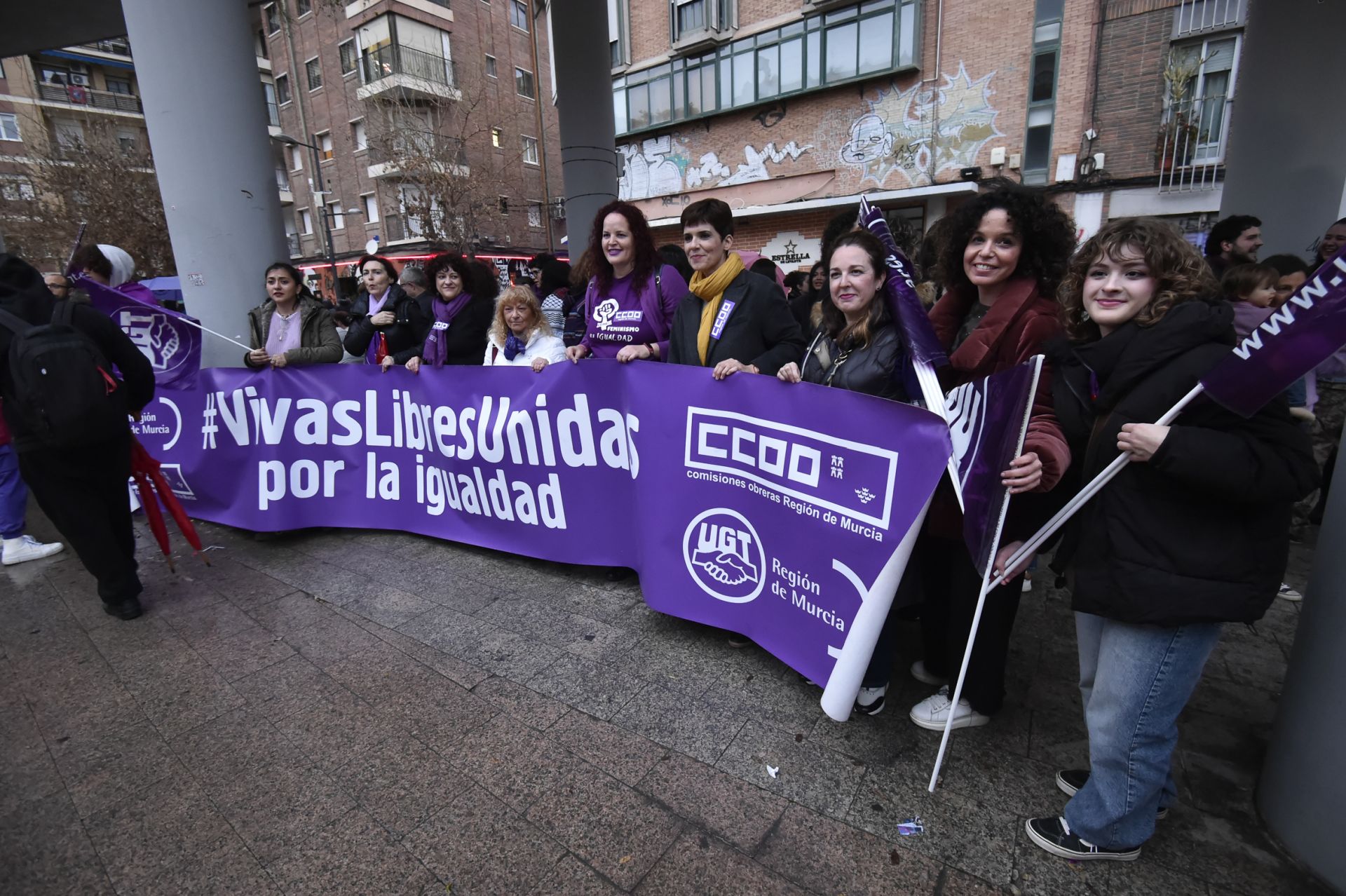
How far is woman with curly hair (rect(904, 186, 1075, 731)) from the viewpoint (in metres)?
2.13

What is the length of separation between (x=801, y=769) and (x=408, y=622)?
2129 mm

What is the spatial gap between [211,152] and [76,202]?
2347 cm

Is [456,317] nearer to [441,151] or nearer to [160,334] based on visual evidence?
[160,334]

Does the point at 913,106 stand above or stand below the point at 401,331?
above

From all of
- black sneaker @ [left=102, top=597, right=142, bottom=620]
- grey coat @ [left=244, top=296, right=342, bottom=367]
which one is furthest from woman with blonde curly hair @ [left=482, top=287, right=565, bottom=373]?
black sneaker @ [left=102, top=597, right=142, bottom=620]

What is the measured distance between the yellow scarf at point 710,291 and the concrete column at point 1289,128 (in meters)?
5.51

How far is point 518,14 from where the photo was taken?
32.9m

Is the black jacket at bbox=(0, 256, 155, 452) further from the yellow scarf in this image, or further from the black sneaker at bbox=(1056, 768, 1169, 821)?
the black sneaker at bbox=(1056, 768, 1169, 821)

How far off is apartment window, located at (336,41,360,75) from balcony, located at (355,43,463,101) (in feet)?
2.96

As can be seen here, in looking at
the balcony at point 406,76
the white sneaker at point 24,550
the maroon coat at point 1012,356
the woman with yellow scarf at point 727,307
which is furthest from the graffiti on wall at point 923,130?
the white sneaker at point 24,550

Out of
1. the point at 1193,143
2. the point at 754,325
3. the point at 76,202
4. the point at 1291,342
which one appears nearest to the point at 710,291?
the point at 754,325

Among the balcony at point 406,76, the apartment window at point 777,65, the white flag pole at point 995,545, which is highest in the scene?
the balcony at point 406,76

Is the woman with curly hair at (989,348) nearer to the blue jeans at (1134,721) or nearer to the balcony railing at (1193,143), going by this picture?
the blue jeans at (1134,721)

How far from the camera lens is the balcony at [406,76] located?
2703cm
